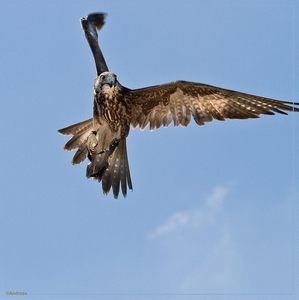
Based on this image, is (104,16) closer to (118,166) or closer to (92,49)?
(92,49)

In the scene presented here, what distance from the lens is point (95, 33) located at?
12125mm

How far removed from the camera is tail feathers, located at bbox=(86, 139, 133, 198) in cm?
1077

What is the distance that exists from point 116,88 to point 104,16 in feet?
9.50

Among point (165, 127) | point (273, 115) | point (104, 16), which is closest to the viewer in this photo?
point (273, 115)

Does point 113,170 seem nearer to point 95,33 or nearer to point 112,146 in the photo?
point 112,146

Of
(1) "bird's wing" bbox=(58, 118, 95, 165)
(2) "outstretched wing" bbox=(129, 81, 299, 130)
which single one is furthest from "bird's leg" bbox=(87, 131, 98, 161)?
(2) "outstretched wing" bbox=(129, 81, 299, 130)

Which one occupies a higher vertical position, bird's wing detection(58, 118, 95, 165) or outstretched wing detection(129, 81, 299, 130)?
outstretched wing detection(129, 81, 299, 130)

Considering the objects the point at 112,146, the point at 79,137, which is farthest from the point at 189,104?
the point at 79,137

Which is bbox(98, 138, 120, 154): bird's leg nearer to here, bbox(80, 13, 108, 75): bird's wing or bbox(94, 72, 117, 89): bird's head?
bbox(94, 72, 117, 89): bird's head

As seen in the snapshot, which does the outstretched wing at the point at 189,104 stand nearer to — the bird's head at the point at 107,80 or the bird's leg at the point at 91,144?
the bird's head at the point at 107,80

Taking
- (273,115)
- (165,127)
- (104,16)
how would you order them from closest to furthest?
(273,115)
(165,127)
(104,16)

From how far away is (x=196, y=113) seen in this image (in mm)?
10930

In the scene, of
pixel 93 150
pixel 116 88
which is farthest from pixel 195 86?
pixel 93 150

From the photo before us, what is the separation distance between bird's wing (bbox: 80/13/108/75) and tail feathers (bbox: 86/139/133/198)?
1.41m
